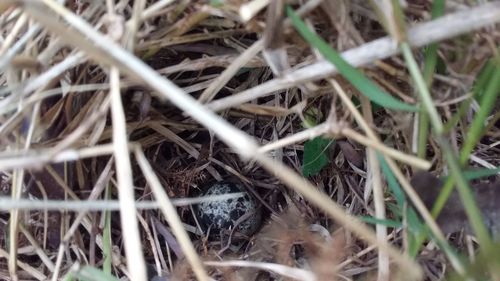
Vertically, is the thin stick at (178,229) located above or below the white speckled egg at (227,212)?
above

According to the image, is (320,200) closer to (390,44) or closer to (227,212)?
(390,44)

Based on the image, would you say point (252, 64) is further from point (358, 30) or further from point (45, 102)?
point (45, 102)

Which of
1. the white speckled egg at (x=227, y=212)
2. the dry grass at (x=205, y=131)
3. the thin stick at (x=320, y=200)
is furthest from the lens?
the white speckled egg at (x=227, y=212)

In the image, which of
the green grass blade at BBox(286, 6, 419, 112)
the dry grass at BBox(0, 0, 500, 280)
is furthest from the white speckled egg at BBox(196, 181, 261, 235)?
the green grass blade at BBox(286, 6, 419, 112)

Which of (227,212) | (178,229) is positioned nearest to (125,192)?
(178,229)

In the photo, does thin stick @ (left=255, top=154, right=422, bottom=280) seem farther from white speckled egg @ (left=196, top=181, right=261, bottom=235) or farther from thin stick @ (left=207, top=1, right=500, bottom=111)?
white speckled egg @ (left=196, top=181, right=261, bottom=235)

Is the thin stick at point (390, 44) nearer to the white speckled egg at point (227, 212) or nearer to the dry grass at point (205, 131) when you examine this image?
the dry grass at point (205, 131)

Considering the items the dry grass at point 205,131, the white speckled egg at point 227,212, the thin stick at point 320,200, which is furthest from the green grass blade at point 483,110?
the white speckled egg at point 227,212
